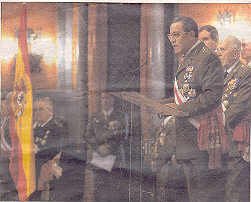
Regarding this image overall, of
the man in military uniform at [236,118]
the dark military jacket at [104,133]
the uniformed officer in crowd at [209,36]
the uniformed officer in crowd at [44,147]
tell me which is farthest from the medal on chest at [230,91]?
the uniformed officer in crowd at [44,147]

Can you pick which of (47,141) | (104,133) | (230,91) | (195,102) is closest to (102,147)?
(104,133)

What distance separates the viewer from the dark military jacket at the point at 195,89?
1.66 m

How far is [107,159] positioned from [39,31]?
0.42 meters

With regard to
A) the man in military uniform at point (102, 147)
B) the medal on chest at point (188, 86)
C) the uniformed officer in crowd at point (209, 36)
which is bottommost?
the man in military uniform at point (102, 147)

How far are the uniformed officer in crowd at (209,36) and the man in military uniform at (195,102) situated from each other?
0.01m

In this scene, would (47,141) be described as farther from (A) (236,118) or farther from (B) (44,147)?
(A) (236,118)

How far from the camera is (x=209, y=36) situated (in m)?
1.66

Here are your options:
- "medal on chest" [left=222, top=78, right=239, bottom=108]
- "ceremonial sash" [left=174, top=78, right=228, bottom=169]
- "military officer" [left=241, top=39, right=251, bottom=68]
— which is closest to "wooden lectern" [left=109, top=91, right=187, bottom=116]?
"ceremonial sash" [left=174, top=78, right=228, bottom=169]

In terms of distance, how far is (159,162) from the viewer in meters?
1.66

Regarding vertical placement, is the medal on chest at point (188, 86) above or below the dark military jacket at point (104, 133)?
above

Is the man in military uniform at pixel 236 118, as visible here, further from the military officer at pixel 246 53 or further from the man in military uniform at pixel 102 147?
the man in military uniform at pixel 102 147

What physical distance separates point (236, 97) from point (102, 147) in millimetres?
415

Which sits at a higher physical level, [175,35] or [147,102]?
[175,35]

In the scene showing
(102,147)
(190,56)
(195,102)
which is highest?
(190,56)
